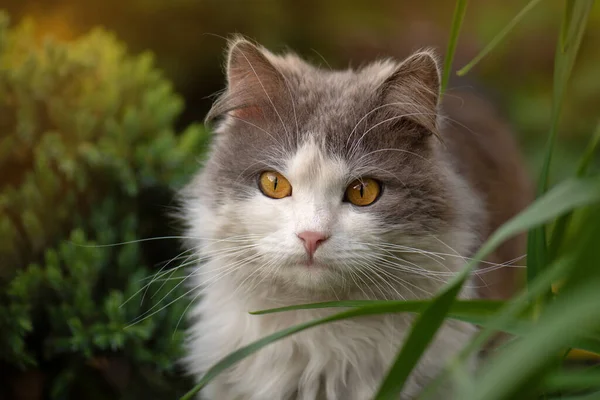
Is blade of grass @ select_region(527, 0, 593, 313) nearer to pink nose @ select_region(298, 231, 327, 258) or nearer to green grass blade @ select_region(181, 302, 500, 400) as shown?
green grass blade @ select_region(181, 302, 500, 400)

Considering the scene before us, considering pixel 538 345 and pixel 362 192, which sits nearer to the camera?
pixel 538 345

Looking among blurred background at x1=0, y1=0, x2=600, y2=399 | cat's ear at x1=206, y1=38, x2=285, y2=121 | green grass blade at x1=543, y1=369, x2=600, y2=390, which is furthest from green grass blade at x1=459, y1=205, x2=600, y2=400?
blurred background at x1=0, y1=0, x2=600, y2=399

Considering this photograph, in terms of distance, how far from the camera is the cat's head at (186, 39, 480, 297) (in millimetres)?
1477

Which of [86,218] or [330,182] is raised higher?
[330,182]

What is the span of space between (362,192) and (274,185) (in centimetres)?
21

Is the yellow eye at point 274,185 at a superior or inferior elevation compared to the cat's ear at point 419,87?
inferior

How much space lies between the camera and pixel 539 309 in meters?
1.23

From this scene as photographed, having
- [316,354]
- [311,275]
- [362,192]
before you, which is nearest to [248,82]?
[362,192]

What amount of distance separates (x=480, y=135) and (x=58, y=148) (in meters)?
1.52

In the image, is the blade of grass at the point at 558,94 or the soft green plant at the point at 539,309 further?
the blade of grass at the point at 558,94

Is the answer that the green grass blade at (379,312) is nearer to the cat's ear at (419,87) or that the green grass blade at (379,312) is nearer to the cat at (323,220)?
the cat at (323,220)

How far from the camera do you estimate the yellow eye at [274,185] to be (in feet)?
5.14

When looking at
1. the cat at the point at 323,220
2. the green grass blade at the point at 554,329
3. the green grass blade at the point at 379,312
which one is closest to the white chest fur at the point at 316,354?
the cat at the point at 323,220

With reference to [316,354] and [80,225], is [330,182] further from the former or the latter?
[80,225]
